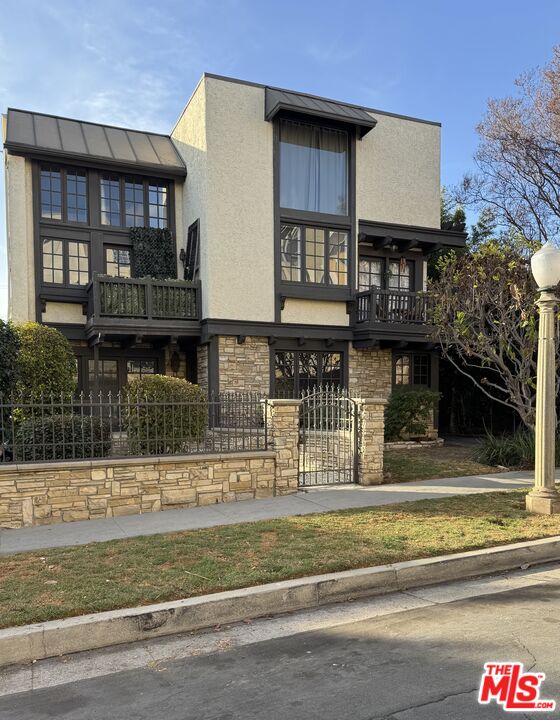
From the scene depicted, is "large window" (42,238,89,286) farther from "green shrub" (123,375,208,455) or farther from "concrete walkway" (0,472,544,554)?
"concrete walkway" (0,472,544,554)

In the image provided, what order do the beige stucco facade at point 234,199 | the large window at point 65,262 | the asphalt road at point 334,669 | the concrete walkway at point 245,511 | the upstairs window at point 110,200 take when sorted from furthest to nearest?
the upstairs window at point 110,200, the large window at point 65,262, the beige stucco facade at point 234,199, the concrete walkway at point 245,511, the asphalt road at point 334,669

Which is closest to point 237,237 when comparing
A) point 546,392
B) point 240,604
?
point 546,392

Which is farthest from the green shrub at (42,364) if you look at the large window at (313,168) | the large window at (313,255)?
the large window at (313,168)

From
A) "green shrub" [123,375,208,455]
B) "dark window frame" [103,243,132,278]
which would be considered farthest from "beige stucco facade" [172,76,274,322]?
"green shrub" [123,375,208,455]

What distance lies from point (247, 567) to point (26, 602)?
1926 millimetres

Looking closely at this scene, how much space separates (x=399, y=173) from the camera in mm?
16203

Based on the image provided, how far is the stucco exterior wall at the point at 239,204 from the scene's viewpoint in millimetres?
14078

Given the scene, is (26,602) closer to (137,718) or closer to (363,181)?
(137,718)

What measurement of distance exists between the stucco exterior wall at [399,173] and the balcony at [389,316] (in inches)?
92.6

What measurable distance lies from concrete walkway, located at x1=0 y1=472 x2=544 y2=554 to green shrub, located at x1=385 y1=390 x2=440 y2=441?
4.56 metres

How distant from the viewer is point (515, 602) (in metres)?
4.71

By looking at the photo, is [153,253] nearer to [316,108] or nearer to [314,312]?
[314,312]

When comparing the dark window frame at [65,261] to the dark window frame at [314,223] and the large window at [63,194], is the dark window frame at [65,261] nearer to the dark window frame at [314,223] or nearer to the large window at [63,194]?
the large window at [63,194]

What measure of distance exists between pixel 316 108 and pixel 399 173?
3202mm
